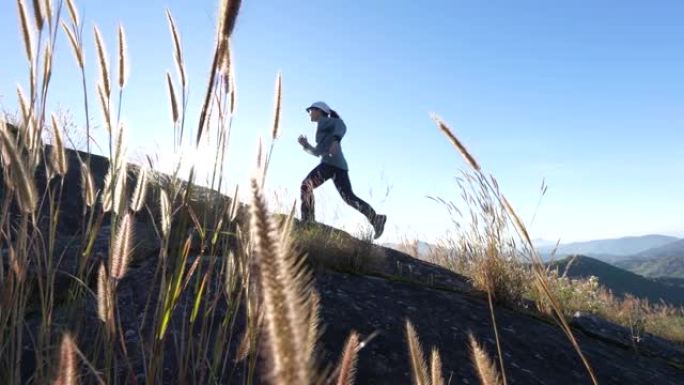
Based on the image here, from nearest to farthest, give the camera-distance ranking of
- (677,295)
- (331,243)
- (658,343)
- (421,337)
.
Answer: (421,337), (331,243), (658,343), (677,295)

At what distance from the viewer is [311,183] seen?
20.2 feet

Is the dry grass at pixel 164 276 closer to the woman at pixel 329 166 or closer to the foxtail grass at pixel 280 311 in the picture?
the foxtail grass at pixel 280 311

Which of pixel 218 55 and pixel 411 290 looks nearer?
pixel 218 55

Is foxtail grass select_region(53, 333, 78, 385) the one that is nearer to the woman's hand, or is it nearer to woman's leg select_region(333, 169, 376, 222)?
the woman's hand

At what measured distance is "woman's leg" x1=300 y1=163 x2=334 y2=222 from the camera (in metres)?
6.23

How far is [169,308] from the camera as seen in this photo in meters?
1.11

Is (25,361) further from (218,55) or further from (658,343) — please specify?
(658,343)

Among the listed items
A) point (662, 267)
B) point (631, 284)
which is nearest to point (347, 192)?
point (631, 284)

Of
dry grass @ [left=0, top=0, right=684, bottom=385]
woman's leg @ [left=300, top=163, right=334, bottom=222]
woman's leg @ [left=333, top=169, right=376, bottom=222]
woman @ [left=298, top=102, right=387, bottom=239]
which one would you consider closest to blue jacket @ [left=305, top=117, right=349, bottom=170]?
woman @ [left=298, top=102, right=387, bottom=239]

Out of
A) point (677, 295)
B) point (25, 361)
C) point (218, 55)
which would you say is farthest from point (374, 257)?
point (677, 295)

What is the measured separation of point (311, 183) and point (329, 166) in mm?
687

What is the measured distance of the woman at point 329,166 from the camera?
20.8 ft

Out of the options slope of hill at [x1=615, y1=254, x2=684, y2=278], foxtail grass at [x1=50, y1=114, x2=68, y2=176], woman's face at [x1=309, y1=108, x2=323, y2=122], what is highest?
slope of hill at [x1=615, y1=254, x2=684, y2=278]

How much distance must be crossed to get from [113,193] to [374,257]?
116 inches
